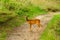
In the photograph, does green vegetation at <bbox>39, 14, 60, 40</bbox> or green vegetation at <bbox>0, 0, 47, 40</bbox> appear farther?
green vegetation at <bbox>0, 0, 47, 40</bbox>

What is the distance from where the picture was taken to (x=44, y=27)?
16.6 meters

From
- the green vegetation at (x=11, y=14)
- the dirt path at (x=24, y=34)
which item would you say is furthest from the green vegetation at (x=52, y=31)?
the green vegetation at (x=11, y=14)

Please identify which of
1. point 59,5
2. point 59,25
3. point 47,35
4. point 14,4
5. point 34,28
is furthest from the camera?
point 59,5

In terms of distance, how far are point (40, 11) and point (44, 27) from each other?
894 centimetres

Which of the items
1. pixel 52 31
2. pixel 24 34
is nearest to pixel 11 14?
pixel 24 34

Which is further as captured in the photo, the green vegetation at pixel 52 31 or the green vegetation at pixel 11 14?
the green vegetation at pixel 11 14

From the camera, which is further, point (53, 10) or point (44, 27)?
point (53, 10)

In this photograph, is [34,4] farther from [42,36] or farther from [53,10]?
[42,36]

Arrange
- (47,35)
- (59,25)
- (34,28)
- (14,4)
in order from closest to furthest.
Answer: (47,35), (34,28), (59,25), (14,4)

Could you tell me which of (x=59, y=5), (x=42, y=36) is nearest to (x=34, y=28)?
(x=42, y=36)

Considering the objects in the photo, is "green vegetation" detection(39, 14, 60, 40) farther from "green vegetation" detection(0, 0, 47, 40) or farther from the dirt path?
"green vegetation" detection(0, 0, 47, 40)

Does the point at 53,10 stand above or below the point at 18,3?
below

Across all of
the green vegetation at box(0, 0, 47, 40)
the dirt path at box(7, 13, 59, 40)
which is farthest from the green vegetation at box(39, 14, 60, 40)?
the green vegetation at box(0, 0, 47, 40)

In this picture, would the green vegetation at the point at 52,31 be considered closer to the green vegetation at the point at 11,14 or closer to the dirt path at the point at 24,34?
the dirt path at the point at 24,34
